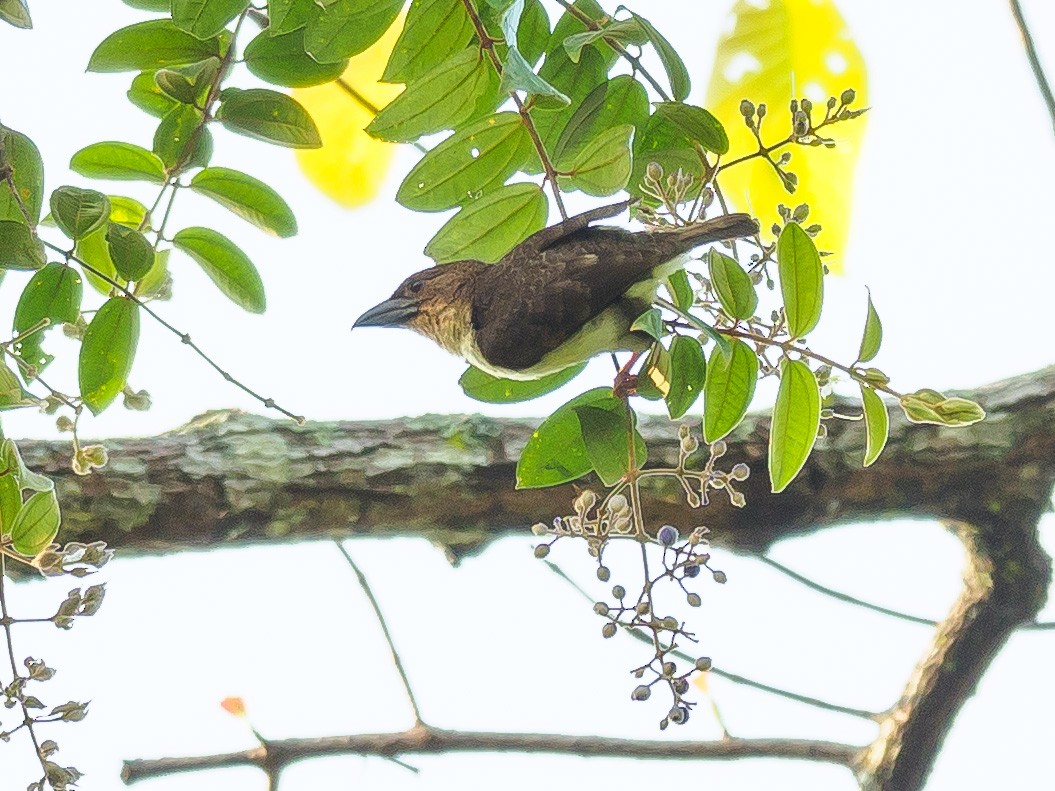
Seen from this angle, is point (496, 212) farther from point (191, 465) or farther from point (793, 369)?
point (191, 465)

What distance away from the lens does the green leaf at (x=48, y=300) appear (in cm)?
179

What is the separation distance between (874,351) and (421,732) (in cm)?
152

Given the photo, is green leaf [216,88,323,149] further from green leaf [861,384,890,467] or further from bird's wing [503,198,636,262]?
green leaf [861,384,890,467]

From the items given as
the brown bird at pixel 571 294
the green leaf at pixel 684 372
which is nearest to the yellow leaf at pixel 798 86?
the brown bird at pixel 571 294

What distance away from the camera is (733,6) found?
8.11 ft

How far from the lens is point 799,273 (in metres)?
1.48

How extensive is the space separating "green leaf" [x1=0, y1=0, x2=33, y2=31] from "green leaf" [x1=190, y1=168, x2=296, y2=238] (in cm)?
43

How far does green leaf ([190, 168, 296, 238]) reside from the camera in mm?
1953

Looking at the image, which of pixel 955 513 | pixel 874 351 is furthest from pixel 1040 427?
pixel 874 351

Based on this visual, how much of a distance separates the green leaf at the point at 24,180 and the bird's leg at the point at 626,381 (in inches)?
34.2

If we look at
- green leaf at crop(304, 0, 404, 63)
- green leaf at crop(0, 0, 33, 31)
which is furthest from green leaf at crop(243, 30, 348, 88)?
green leaf at crop(0, 0, 33, 31)

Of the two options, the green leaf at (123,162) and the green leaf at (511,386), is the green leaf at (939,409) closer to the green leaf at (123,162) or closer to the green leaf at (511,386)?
the green leaf at (511,386)

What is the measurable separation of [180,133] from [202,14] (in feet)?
1.05

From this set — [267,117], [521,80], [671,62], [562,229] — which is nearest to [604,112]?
[671,62]
